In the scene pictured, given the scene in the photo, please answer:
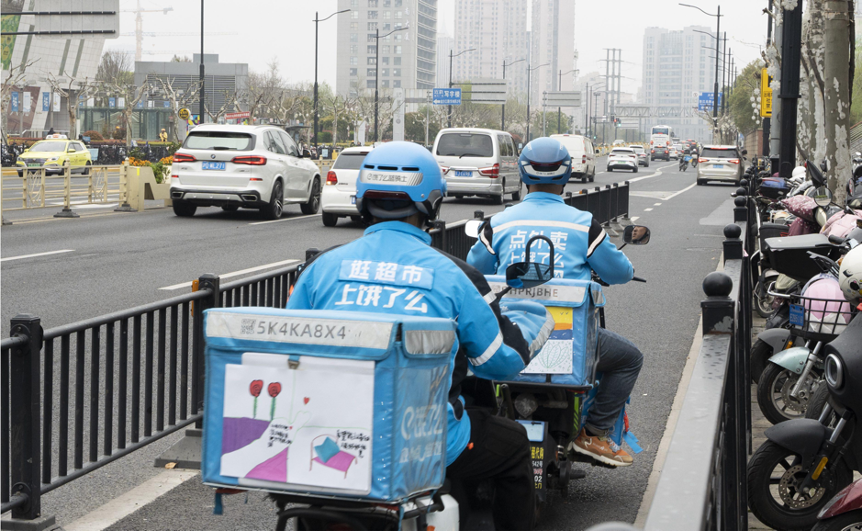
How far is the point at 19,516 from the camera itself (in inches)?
169

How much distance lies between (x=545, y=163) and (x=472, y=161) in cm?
2188

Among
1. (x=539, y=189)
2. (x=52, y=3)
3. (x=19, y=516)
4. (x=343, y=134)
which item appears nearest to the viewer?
(x=19, y=516)

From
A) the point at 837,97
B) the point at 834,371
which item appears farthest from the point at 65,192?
the point at 834,371

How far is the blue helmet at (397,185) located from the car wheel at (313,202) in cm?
2116

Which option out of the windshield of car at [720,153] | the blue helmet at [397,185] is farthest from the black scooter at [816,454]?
the windshield of car at [720,153]

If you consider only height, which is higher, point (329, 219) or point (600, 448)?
point (329, 219)

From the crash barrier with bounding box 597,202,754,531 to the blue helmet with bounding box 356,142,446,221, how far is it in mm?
886

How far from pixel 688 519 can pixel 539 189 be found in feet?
11.1

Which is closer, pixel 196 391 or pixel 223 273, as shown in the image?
pixel 196 391

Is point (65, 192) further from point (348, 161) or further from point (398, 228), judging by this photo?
point (398, 228)

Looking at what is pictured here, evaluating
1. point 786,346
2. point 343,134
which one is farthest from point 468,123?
point 786,346

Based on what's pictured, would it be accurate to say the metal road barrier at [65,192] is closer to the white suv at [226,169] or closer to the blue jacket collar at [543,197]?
the white suv at [226,169]

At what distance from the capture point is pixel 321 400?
8.45 ft

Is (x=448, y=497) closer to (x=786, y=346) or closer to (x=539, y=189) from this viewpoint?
(x=539, y=189)
